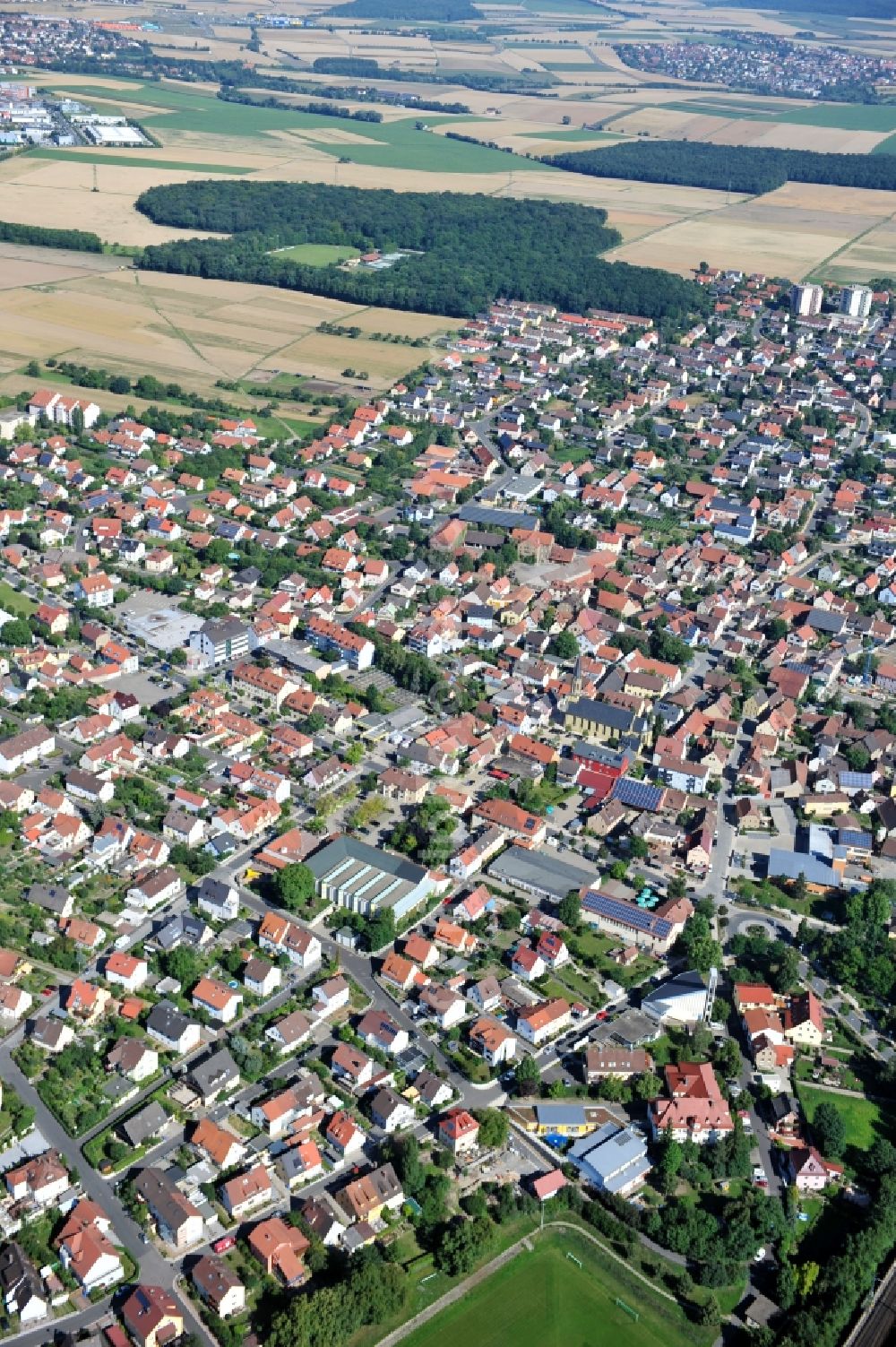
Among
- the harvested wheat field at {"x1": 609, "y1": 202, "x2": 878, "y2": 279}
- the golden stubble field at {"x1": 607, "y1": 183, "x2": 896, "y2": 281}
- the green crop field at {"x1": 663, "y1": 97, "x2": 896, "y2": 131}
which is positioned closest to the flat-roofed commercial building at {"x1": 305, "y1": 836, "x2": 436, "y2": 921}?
the harvested wheat field at {"x1": 609, "y1": 202, "x2": 878, "y2": 279}

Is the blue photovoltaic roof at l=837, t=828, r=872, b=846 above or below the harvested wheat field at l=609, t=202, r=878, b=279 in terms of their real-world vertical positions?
below

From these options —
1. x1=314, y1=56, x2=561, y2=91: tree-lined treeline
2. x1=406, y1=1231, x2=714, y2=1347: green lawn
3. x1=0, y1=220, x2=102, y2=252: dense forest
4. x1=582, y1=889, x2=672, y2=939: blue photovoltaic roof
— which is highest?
x1=314, y1=56, x2=561, y2=91: tree-lined treeline

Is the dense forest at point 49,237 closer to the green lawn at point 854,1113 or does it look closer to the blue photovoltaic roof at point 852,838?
the blue photovoltaic roof at point 852,838

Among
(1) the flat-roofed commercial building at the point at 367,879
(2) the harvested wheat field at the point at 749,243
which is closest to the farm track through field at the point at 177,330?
(2) the harvested wheat field at the point at 749,243

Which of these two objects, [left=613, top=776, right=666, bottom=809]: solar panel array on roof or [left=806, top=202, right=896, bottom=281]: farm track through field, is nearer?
[left=613, top=776, right=666, bottom=809]: solar panel array on roof

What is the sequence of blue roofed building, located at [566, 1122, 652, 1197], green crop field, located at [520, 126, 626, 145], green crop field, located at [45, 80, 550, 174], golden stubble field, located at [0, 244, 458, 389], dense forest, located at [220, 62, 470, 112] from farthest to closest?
1. dense forest, located at [220, 62, 470, 112]
2. green crop field, located at [520, 126, 626, 145]
3. green crop field, located at [45, 80, 550, 174]
4. golden stubble field, located at [0, 244, 458, 389]
5. blue roofed building, located at [566, 1122, 652, 1197]

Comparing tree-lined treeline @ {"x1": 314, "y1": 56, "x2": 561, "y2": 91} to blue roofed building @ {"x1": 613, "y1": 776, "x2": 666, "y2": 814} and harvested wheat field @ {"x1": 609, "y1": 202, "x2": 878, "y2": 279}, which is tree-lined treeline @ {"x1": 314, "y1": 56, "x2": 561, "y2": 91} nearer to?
harvested wheat field @ {"x1": 609, "y1": 202, "x2": 878, "y2": 279}

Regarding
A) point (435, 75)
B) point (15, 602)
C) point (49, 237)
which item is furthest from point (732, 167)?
point (15, 602)
